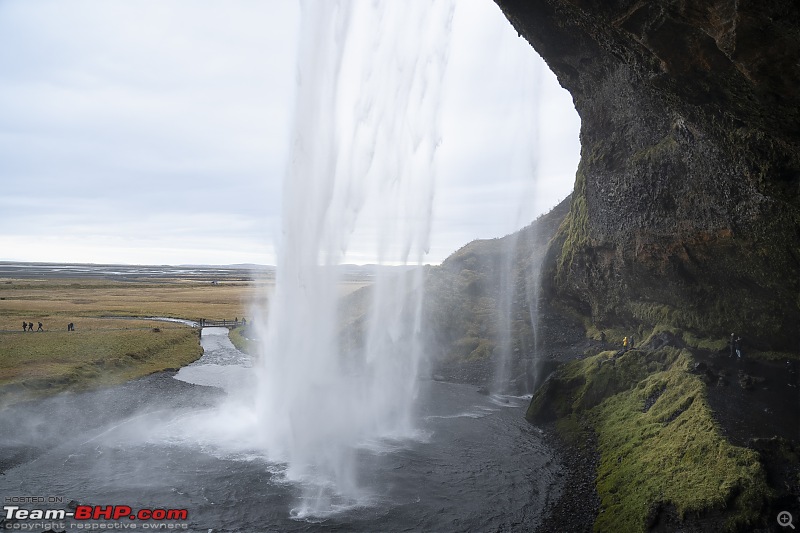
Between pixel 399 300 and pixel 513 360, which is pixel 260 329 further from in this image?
pixel 513 360

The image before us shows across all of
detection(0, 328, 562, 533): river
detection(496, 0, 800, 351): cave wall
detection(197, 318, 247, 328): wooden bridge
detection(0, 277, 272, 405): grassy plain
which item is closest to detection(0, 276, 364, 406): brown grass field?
detection(0, 277, 272, 405): grassy plain

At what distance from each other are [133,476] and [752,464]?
87.1ft

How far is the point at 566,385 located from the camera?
1362 inches

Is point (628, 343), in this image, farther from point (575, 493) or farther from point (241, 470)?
point (241, 470)

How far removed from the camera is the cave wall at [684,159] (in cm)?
1483

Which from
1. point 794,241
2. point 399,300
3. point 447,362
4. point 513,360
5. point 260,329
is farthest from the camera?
point 399,300

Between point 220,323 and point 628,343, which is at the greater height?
point 628,343

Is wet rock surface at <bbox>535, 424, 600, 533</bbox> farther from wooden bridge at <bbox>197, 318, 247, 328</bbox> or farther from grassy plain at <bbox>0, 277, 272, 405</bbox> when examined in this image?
wooden bridge at <bbox>197, 318, 247, 328</bbox>

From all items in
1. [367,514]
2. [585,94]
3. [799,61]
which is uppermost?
[585,94]

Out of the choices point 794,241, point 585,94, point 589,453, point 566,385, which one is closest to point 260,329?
point 566,385

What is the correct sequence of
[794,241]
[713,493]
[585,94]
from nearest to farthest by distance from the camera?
[713,493], [794,241], [585,94]

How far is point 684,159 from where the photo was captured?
94.0 feet

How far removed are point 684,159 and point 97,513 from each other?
114ft

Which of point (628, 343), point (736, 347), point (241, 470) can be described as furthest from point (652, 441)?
point (241, 470)
